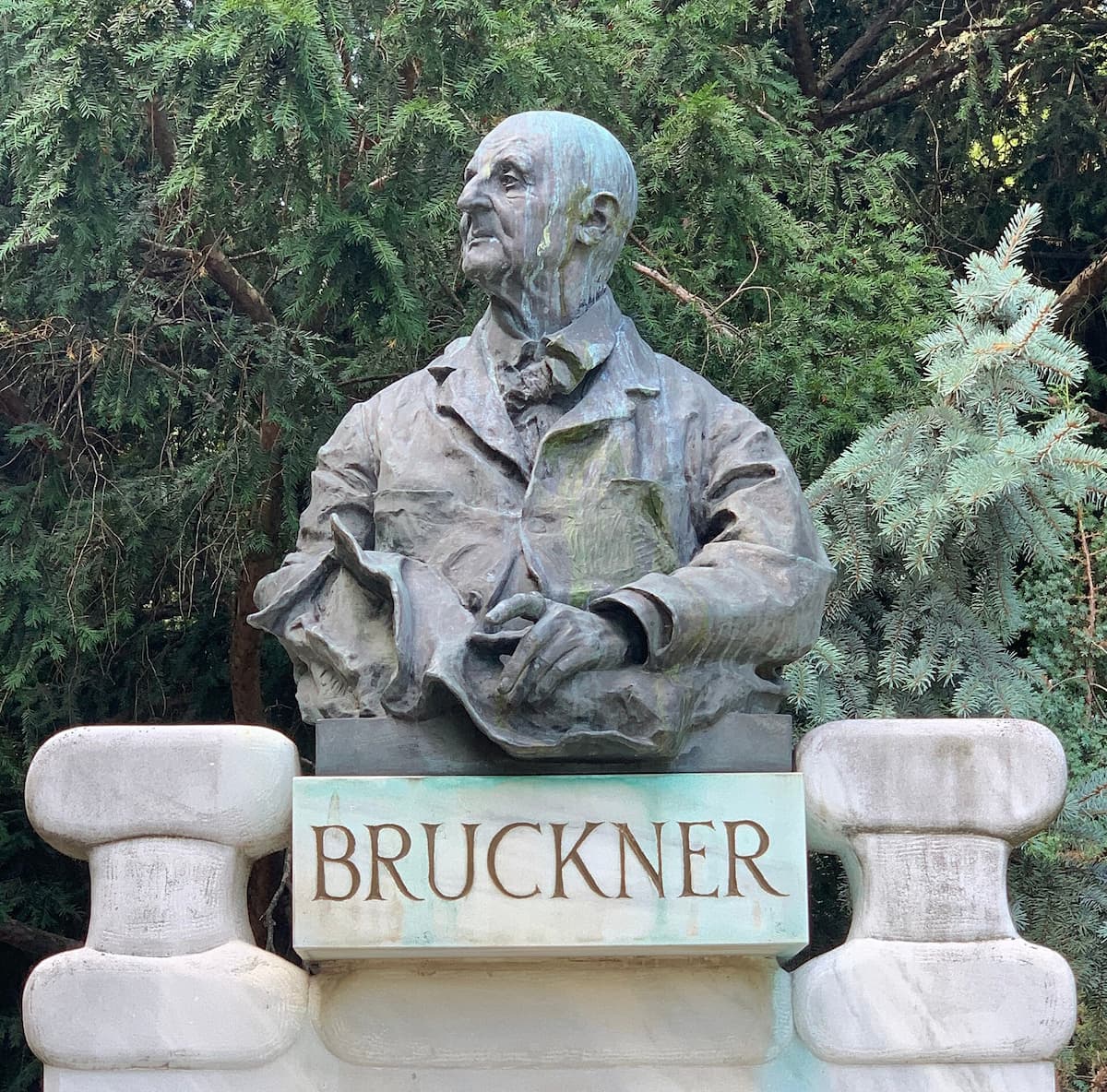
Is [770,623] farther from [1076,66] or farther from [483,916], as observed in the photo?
[1076,66]

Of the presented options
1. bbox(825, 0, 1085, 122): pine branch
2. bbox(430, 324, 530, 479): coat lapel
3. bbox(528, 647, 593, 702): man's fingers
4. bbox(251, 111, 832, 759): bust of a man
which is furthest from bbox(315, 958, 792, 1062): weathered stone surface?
bbox(825, 0, 1085, 122): pine branch

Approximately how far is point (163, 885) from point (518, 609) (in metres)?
0.97

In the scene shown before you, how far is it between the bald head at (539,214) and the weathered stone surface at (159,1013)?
1472 millimetres

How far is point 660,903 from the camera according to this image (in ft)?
12.1

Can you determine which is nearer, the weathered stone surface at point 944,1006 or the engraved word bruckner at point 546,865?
the engraved word bruckner at point 546,865

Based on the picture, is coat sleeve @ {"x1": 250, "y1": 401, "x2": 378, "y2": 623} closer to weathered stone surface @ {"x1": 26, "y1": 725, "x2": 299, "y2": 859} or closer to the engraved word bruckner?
weathered stone surface @ {"x1": 26, "y1": 725, "x2": 299, "y2": 859}

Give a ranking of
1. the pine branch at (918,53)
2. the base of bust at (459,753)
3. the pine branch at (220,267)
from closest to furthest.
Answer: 1. the base of bust at (459,753)
2. the pine branch at (220,267)
3. the pine branch at (918,53)

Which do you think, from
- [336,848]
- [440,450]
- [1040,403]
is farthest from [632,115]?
[336,848]

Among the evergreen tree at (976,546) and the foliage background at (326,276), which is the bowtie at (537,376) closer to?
the foliage background at (326,276)

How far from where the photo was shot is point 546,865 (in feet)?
12.1

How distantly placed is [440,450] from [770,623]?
0.77 m

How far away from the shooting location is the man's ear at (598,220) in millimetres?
4109

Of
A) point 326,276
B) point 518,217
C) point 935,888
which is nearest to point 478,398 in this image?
point 518,217

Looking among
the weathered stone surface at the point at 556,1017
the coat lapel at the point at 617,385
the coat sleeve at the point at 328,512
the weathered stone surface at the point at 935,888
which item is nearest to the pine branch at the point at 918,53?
the coat lapel at the point at 617,385
